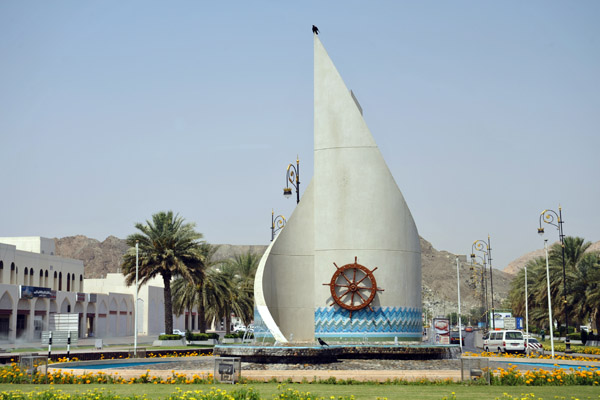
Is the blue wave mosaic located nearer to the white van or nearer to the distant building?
the white van

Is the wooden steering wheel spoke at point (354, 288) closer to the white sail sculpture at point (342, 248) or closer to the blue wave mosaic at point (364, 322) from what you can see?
the white sail sculpture at point (342, 248)

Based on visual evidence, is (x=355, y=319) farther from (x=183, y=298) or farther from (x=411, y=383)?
(x=183, y=298)

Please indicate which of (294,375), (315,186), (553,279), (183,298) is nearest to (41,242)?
(183,298)

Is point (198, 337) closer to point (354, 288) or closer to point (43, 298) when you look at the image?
point (43, 298)

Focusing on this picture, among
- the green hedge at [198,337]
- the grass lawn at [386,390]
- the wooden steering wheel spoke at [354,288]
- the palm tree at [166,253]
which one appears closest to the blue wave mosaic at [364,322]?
the wooden steering wheel spoke at [354,288]

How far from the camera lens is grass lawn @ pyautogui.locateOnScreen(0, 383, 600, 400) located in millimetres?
15328


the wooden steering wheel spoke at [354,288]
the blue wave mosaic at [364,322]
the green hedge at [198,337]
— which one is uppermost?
the wooden steering wheel spoke at [354,288]

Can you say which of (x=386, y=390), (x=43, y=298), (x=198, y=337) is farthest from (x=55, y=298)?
(x=386, y=390)

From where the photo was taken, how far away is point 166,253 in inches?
1912

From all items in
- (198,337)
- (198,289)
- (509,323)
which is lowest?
(198,337)

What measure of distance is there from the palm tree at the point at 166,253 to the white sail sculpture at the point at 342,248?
20.7 metres

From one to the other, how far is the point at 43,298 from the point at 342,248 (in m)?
49.1

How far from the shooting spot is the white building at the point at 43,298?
2463 inches

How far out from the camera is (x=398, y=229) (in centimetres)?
2773
